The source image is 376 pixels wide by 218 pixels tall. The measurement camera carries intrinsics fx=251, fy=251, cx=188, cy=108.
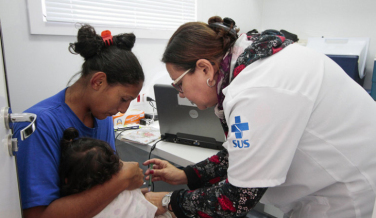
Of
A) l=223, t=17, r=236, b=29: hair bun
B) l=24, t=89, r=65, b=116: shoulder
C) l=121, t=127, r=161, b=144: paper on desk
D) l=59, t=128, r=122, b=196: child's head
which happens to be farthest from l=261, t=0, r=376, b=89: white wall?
l=24, t=89, r=65, b=116: shoulder

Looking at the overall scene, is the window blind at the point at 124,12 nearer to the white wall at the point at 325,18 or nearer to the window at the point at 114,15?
the window at the point at 114,15

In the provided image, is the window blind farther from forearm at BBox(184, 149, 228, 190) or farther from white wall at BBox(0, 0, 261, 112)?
forearm at BBox(184, 149, 228, 190)

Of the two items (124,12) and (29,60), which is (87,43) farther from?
(124,12)

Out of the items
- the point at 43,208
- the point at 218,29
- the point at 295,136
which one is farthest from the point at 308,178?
the point at 43,208

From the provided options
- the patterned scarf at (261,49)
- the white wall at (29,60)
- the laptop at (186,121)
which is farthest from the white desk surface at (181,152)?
the white wall at (29,60)

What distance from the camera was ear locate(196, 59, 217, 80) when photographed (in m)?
0.85

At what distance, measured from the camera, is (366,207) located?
2.63ft

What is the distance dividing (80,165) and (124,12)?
5.13 feet

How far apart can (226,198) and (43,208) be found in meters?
0.63

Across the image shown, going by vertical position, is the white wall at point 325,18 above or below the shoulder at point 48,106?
above

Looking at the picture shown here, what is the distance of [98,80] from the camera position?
3.46 feet

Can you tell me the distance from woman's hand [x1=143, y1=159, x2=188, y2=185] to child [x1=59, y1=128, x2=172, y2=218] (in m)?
0.16

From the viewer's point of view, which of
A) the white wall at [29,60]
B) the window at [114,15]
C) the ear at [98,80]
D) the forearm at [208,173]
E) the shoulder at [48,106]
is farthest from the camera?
the window at [114,15]

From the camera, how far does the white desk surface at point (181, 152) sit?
4.77 ft
